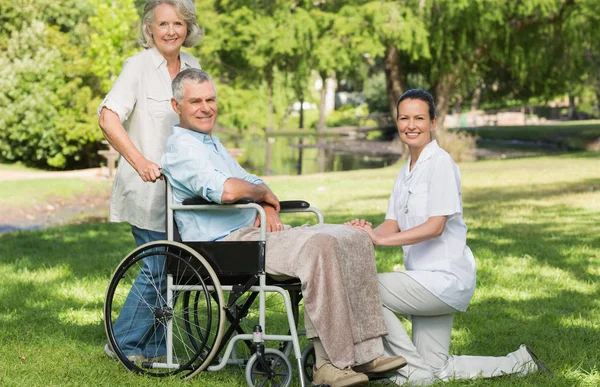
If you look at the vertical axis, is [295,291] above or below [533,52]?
below

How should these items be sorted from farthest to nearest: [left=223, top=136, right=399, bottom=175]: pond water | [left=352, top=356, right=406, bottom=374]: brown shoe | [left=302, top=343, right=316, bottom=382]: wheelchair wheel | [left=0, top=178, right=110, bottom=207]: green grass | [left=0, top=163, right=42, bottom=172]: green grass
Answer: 1. [left=0, top=163, right=42, bottom=172]: green grass
2. [left=223, top=136, right=399, bottom=175]: pond water
3. [left=0, top=178, right=110, bottom=207]: green grass
4. [left=302, top=343, right=316, bottom=382]: wheelchair wheel
5. [left=352, top=356, right=406, bottom=374]: brown shoe

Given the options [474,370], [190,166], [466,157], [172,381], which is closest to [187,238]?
[190,166]

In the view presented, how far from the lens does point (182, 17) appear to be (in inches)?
188

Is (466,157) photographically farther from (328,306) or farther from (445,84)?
(328,306)

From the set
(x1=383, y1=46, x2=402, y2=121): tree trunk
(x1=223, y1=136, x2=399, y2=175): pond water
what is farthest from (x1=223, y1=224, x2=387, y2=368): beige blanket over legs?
(x1=383, y1=46, x2=402, y2=121): tree trunk

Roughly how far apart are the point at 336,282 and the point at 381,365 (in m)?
0.46

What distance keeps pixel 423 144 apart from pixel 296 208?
676 mm

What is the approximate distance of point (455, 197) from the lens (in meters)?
4.38

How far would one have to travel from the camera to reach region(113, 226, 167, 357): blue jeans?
4867 millimetres

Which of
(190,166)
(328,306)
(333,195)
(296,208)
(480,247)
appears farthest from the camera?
(333,195)

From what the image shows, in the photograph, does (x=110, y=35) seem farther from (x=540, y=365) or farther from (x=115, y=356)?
(x=540, y=365)

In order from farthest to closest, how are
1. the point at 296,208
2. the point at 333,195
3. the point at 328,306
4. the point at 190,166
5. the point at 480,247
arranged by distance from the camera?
the point at 333,195, the point at 480,247, the point at 296,208, the point at 190,166, the point at 328,306

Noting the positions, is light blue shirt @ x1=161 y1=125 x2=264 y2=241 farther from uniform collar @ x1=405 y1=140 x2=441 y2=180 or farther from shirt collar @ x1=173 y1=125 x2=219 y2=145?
uniform collar @ x1=405 y1=140 x2=441 y2=180

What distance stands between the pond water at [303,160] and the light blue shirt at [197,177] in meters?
21.8
